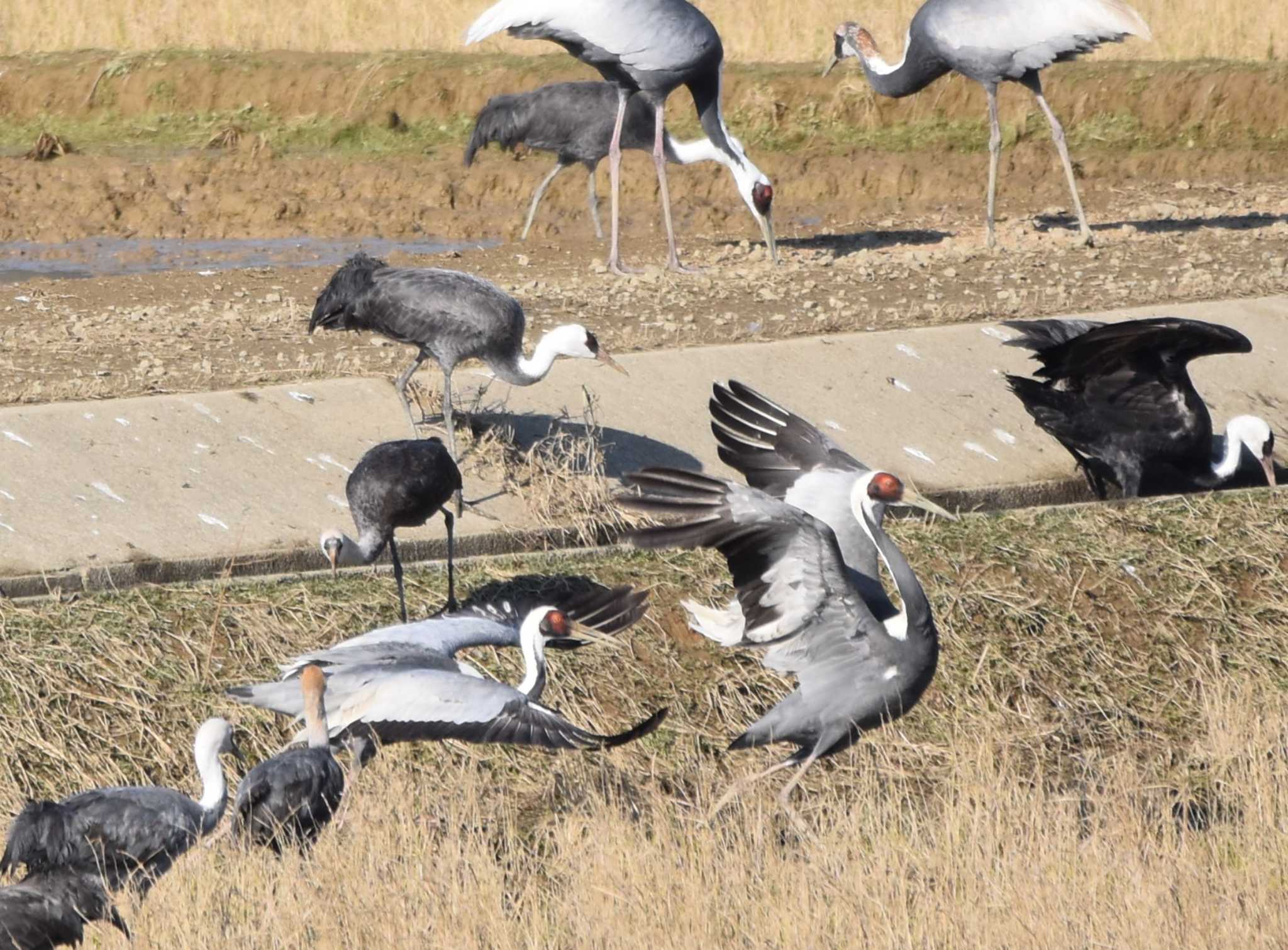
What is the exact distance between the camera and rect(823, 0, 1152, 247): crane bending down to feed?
14062 mm

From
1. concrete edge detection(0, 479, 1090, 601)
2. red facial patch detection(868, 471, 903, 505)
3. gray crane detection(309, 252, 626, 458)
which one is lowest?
concrete edge detection(0, 479, 1090, 601)

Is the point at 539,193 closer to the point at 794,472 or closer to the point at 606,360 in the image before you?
the point at 606,360

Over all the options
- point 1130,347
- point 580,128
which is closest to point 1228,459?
point 1130,347

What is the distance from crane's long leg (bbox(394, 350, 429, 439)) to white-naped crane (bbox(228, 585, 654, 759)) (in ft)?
7.55

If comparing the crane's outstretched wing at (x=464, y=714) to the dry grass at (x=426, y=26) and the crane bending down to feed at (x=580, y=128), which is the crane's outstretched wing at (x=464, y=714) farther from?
the dry grass at (x=426, y=26)

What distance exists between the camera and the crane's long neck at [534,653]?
589 cm

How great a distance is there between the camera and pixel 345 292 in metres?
8.85

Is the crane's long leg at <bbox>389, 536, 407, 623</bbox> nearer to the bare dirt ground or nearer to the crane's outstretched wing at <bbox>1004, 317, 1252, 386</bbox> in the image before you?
the bare dirt ground

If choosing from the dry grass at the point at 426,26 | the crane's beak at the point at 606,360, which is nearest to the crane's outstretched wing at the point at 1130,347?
the crane's beak at the point at 606,360

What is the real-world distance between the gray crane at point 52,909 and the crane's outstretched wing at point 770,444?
2.55 metres

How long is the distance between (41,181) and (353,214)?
3.61 meters

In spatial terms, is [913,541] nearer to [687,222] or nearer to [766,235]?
[766,235]

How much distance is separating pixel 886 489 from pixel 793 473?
69 centimetres

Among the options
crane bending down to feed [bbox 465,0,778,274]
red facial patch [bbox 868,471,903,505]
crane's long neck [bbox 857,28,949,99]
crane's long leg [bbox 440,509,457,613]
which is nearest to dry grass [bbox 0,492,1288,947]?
crane's long leg [bbox 440,509,457,613]
